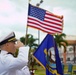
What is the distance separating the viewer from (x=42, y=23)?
8.53 meters

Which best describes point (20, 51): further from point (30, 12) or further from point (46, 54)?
point (30, 12)

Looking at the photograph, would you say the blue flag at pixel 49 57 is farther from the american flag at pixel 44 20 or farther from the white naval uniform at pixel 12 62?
the white naval uniform at pixel 12 62

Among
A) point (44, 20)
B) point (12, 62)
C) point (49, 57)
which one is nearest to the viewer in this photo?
point (12, 62)

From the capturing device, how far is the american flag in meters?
7.77

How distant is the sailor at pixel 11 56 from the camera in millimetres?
3135

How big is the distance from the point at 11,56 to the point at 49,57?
2.90 m

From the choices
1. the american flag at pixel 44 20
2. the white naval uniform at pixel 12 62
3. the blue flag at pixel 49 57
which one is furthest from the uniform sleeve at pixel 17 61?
the american flag at pixel 44 20

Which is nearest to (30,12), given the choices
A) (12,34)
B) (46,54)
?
(46,54)

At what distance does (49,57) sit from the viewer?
19.8 feet

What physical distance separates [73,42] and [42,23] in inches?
2184

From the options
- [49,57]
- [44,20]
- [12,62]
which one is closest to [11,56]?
[12,62]

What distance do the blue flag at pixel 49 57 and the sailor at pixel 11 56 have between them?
2428mm

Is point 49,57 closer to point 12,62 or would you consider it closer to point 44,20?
point 44,20

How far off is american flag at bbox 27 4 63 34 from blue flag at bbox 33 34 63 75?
0.86 metres
